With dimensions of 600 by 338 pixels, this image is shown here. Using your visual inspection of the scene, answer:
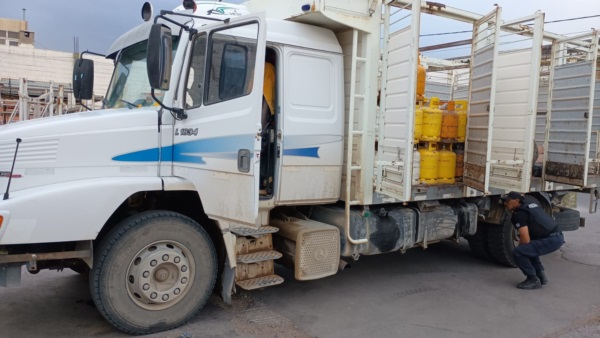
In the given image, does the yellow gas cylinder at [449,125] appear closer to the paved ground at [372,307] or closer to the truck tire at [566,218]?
the paved ground at [372,307]

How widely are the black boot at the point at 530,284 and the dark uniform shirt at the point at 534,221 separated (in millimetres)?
518

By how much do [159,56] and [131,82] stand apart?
117 cm

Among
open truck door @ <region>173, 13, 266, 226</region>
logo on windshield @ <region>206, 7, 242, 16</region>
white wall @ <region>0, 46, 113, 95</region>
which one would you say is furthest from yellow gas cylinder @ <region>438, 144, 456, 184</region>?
white wall @ <region>0, 46, 113, 95</region>

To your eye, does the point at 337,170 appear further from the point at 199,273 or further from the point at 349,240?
the point at 199,273

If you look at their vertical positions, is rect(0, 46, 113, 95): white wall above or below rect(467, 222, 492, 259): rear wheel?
above

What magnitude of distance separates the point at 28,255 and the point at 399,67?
3.75m

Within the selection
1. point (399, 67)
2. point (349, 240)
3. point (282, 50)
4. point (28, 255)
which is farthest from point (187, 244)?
point (399, 67)

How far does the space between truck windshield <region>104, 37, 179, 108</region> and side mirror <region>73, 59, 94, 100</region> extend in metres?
0.24

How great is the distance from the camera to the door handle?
3.96 m

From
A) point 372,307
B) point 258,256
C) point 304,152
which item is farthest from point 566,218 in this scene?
point 258,256

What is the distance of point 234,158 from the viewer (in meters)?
4.07

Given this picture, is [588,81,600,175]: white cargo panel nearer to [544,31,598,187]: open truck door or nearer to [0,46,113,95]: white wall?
[544,31,598,187]: open truck door

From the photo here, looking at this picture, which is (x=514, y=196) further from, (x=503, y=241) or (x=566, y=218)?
(x=566, y=218)

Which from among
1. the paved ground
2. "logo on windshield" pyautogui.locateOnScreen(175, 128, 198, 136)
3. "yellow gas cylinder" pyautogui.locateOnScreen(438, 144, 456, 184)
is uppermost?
"logo on windshield" pyautogui.locateOnScreen(175, 128, 198, 136)
